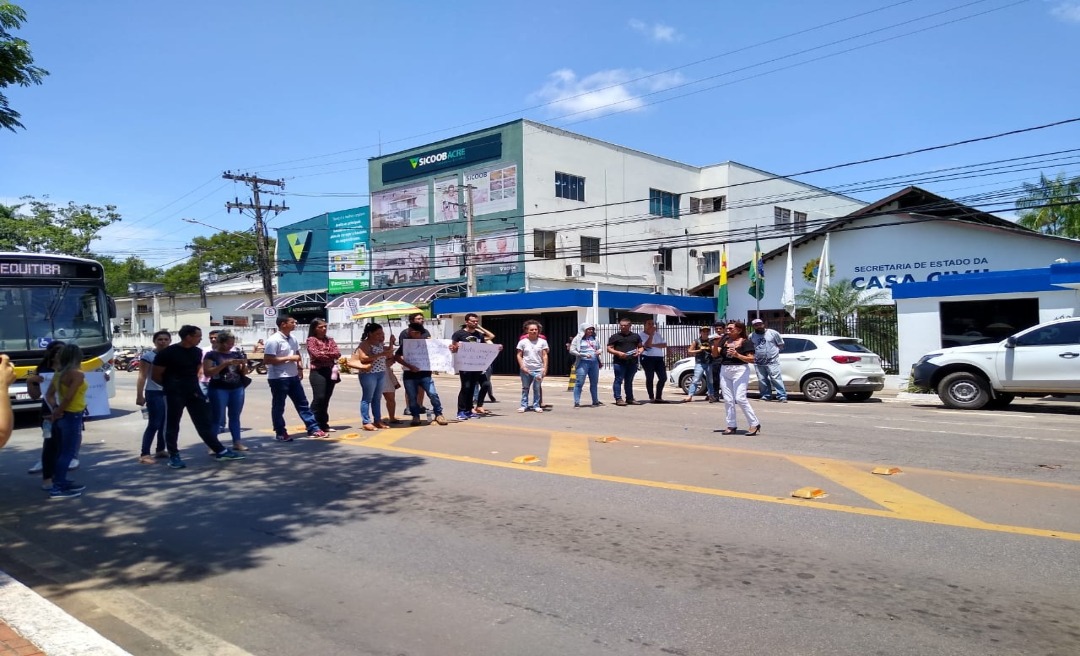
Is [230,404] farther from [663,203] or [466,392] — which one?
[663,203]

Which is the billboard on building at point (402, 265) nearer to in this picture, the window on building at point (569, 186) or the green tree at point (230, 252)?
the window on building at point (569, 186)

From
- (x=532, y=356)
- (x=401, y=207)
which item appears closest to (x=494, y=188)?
(x=401, y=207)

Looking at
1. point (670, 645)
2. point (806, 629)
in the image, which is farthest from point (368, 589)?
point (806, 629)

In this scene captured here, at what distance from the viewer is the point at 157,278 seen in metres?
85.6

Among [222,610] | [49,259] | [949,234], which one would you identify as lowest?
[222,610]

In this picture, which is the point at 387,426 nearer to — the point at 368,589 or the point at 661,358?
the point at 661,358

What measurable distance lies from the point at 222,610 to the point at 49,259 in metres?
12.2

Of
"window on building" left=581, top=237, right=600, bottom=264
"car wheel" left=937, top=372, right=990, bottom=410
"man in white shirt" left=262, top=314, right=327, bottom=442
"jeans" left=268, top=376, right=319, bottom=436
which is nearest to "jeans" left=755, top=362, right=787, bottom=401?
"car wheel" left=937, top=372, right=990, bottom=410

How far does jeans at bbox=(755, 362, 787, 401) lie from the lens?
56.5 ft

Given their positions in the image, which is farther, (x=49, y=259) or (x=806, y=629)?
(x=49, y=259)

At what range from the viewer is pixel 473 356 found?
43.3 ft

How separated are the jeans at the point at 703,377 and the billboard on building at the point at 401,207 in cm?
2838

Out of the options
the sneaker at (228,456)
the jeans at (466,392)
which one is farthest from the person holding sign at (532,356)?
the sneaker at (228,456)

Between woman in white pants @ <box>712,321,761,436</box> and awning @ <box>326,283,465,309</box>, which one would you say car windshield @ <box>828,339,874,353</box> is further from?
awning @ <box>326,283,465,309</box>
